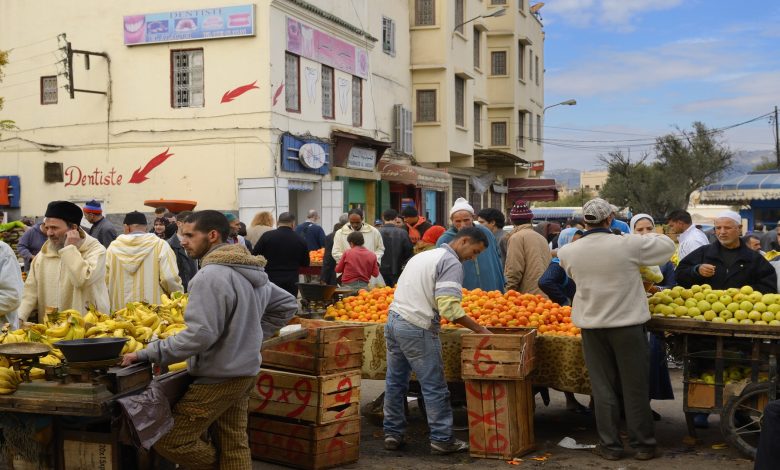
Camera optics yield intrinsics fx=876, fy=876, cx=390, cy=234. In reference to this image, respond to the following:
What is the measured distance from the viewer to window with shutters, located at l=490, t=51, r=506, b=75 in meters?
40.6

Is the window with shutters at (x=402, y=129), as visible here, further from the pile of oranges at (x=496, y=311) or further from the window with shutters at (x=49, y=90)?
the pile of oranges at (x=496, y=311)

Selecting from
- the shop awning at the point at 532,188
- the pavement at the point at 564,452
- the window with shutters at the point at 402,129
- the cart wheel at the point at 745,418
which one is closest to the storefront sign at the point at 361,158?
the window with shutters at the point at 402,129

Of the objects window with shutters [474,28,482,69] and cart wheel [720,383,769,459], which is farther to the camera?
window with shutters [474,28,482,69]

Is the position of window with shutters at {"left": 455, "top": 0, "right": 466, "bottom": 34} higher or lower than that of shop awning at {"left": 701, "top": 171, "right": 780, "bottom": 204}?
higher

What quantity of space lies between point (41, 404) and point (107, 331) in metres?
1.18

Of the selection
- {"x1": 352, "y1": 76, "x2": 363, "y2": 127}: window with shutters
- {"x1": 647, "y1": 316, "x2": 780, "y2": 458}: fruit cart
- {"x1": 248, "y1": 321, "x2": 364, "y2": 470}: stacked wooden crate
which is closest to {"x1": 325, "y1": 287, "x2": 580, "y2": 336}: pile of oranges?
{"x1": 647, "y1": 316, "x2": 780, "y2": 458}: fruit cart

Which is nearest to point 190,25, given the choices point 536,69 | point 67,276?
point 67,276

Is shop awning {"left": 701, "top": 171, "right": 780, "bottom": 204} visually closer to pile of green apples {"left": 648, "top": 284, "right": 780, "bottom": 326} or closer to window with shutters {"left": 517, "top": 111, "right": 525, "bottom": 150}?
window with shutters {"left": 517, "top": 111, "right": 525, "bottom": 150}

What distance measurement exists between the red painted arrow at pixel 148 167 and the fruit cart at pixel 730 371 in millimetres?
17172

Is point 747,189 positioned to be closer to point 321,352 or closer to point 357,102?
point 357,102

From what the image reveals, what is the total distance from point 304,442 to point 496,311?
2.38 metres

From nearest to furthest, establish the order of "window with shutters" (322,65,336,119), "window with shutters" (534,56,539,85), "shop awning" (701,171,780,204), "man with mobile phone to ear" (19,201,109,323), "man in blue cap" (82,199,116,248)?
"man with mobile phone to ear" (19,201,109,323)
"man in blue cap" (82,199,116,248)
"window with shutters" (322,65,336,119)
"shop awning" (701,171,780,204)
"window with shutters" (534,56,539,85)

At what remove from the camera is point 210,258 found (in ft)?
16.6

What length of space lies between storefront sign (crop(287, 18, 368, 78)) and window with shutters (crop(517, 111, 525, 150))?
1585 centimetres
